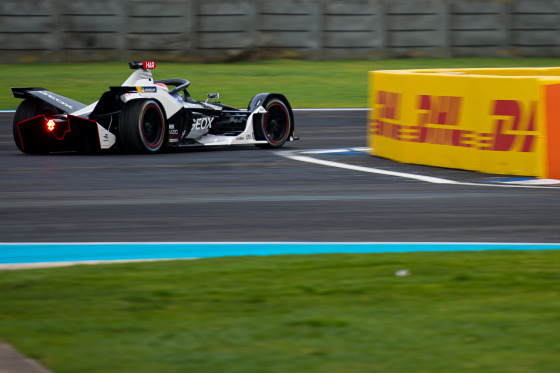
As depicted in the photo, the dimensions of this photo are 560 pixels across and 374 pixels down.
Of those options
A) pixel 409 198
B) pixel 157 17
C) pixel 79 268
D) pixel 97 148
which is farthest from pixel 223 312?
pixel 157 17

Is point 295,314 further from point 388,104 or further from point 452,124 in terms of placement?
point 388,104

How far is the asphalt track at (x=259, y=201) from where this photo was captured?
910cm

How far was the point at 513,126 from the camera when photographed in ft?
41.0

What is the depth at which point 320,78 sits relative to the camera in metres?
30.0

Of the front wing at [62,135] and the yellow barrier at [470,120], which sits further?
the front wing at [62,135]

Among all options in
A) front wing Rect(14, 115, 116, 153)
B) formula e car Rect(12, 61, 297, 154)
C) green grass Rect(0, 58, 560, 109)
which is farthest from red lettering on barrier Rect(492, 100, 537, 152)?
green grass Rect(0, 58, 560, 109)

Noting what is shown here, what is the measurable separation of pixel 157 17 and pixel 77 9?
7.69 feet

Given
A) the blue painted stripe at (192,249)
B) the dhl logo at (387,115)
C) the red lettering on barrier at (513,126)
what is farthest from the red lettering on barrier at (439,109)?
the blue painted stripe at (192,249)

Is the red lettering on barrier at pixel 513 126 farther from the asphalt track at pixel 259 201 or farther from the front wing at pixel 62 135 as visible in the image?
the front wing at pixel 62 135

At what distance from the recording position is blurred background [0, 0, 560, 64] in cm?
3180

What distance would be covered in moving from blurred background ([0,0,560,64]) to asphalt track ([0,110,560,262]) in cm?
1723

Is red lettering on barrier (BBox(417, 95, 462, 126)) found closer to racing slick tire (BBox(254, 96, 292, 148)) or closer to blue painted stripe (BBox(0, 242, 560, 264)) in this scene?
racing slick tire (BBox(254, 96, 292, 148))

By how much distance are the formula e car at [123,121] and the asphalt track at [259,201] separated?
0.26 metres

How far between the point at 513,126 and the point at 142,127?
5.21 metres
